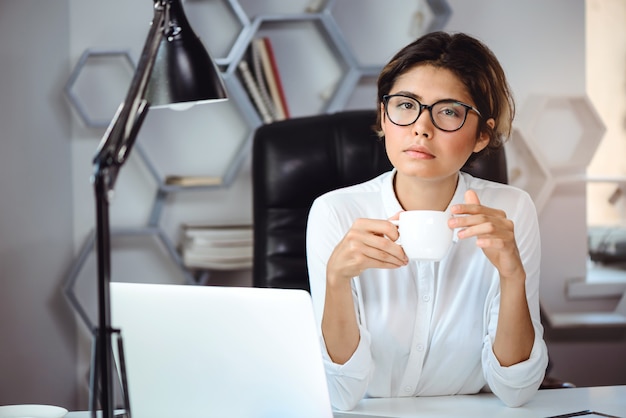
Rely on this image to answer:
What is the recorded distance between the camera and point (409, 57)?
1.48m

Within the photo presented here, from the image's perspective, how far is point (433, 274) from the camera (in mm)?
1477

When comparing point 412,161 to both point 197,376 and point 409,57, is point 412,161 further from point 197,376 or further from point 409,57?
point 197,376

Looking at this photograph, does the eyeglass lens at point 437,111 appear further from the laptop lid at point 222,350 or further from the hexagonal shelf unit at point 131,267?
the hexagonal shelf unit at point 131,267

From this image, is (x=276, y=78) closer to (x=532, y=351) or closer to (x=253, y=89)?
(x=253, y=89)

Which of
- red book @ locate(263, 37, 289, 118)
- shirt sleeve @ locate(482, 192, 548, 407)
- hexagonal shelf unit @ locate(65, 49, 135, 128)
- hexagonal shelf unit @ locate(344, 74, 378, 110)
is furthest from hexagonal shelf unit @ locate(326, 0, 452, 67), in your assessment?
shirt sleeve @ locate(482, 192, 548, 407)

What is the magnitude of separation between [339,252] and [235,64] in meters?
1.29

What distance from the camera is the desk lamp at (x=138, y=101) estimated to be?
2.18 ft

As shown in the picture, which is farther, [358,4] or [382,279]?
[358,4]

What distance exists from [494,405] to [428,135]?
1.62ft

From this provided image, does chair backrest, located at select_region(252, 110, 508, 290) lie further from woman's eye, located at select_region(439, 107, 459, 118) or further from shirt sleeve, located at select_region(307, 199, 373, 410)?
woman's eye, located at select_region(439, 107, 459, 118)

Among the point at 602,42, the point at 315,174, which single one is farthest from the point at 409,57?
the point at 602,42

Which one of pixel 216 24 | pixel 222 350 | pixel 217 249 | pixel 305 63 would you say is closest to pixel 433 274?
pixel 222 350

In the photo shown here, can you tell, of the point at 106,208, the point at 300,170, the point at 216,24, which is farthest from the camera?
the point at 216,24

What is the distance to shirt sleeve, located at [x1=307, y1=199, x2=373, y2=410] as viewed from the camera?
1.25 m
